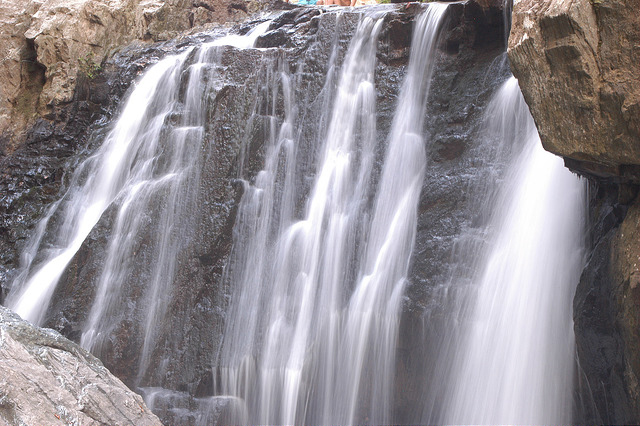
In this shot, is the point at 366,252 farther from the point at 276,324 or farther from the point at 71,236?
the point at 71,236

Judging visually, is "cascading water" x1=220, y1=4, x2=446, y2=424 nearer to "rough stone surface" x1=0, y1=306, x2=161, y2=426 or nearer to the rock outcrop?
"rough stone surface" x1=0, y1=306, x2=161, y2=426

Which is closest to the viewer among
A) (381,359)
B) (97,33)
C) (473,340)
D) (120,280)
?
(473,340)

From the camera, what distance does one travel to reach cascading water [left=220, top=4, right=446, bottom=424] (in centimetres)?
596

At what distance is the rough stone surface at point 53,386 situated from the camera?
11.6 ft

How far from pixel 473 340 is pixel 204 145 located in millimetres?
4383

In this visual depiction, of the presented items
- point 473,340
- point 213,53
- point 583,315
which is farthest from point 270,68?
point 583,315

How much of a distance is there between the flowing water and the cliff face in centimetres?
72

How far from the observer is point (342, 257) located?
22.0 ft

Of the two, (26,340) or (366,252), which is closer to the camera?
(26,340)

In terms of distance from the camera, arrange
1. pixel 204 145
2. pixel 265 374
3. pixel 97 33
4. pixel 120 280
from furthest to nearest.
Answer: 1. pixel 97 33
2. pixel 204 145
3. pixel 120 280
4. pixel 265 374

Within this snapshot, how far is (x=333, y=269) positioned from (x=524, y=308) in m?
2.17

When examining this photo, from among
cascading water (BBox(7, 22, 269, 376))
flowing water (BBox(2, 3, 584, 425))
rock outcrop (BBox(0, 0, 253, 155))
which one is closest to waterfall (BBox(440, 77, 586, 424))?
flowing water (BBox(2, 3, 584, 425))

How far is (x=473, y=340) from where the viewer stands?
5426 mm

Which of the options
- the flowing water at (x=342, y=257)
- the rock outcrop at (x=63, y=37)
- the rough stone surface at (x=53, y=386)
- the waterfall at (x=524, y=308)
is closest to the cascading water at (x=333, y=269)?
the flowing water at (x=342, y=257)
